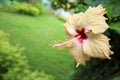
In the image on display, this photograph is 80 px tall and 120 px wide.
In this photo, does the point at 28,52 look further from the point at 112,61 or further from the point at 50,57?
the point at 112,61

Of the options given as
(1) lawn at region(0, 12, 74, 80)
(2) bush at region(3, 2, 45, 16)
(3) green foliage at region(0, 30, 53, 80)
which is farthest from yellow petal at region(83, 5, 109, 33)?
(2) bush at region(3, 2, 45, 16)

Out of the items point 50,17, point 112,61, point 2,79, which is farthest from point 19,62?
point 50,17

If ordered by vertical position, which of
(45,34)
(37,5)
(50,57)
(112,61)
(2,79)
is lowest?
(112,61)

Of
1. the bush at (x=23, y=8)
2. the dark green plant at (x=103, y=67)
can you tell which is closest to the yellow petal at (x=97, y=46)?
the dark green plant at (x=103, y=67)

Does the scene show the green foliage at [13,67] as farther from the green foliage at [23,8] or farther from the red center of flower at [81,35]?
the green foliage at [23,8]

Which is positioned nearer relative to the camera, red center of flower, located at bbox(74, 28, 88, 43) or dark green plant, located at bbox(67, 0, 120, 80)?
red center of flower, located at bbox(74, 28, 88, 43)

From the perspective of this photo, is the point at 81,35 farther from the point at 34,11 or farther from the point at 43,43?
the point at 34,11

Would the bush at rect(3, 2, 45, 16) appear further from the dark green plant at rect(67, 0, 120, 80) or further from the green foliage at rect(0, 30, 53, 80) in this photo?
the dark green plant at rect(67, 0, 120, 80)
